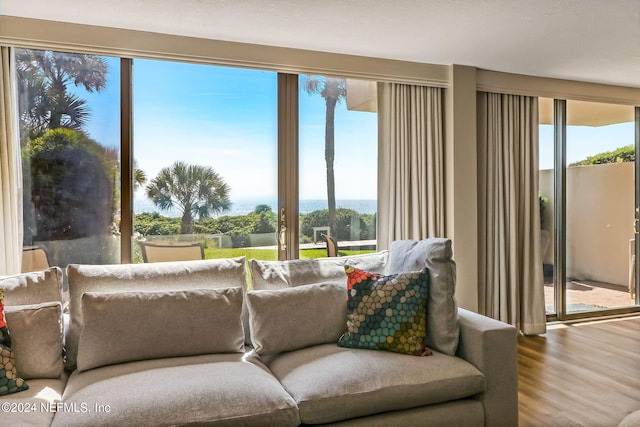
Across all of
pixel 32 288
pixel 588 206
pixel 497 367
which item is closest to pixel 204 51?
pixel 32 288

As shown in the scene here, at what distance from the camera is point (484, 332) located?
7.85ft

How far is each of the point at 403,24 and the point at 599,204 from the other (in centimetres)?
330

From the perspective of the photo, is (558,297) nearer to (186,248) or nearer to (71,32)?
(186,248)

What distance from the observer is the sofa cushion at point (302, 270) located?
2.80 metres

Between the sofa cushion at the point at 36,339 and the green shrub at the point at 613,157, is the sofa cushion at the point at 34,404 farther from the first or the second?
the green shrub at the point at 613,157

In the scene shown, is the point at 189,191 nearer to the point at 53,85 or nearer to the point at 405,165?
the point at 53,85

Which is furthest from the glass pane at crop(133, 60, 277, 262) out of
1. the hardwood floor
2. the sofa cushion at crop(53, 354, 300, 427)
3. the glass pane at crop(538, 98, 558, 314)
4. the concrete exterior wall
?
the concrete exterior wall

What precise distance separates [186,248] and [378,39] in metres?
2.10

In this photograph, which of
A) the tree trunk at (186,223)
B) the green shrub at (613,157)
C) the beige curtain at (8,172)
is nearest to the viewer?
the beige curtain at (8,172)

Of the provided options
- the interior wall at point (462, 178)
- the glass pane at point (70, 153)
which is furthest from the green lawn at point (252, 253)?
the interior wall at point (462, 178)

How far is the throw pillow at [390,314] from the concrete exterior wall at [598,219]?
2989mm

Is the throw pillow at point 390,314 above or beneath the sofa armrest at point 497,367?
above

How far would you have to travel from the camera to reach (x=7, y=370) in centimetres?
206

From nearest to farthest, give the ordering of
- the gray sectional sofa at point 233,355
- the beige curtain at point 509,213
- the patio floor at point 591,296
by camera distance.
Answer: the gray sectional sofa at point 233,355, the beige curtain at point 509,213, the patio floor at point 591,296
